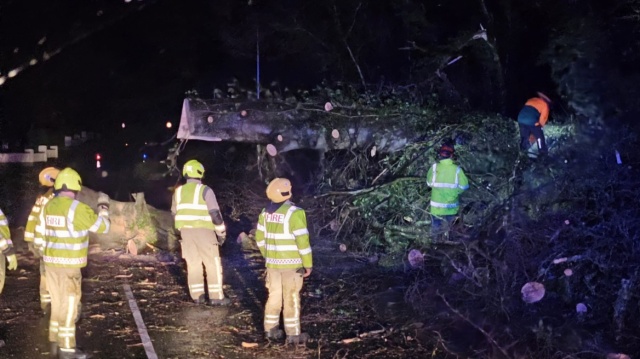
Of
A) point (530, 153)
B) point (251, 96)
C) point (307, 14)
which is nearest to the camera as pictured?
point (530, 153)

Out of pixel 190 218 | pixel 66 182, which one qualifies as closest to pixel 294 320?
pixel 190 218

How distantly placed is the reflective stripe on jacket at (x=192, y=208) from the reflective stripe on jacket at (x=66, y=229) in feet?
5.48

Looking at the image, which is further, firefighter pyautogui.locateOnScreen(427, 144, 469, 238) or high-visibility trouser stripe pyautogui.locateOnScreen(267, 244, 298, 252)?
firefighter pyautogui.locateOnScreen(427, 144, 469, 238)

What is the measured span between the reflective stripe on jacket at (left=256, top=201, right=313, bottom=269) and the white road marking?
136 cm

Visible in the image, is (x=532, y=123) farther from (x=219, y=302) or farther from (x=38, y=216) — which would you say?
(x=38, y=216)

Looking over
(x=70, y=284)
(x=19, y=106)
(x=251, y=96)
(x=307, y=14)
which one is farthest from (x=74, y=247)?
(x=19, y=106)

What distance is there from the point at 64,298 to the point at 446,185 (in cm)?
475

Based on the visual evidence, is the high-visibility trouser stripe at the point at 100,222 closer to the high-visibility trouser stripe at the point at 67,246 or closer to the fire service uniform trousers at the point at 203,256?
the high-visibility trouser stripe at the point at 67,246

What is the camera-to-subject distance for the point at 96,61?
27.8 metres

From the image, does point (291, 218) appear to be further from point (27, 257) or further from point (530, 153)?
point (27, 257)

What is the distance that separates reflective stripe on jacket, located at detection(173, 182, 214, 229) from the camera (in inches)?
284

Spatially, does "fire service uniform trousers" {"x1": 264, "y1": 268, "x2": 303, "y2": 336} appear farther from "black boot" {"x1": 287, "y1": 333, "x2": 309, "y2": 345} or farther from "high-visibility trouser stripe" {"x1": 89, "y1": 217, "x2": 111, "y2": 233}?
"high-visibility trouser stripe" {"x1": 89, "y1": 217, "x2": 111, "y2": 233}

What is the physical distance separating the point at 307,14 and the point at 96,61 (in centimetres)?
1245

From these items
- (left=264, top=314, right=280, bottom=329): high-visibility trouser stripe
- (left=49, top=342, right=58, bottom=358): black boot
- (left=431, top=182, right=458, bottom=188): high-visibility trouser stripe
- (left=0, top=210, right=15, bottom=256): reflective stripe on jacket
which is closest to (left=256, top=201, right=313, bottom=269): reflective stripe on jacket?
(left=264, top=314, right=280, bottom=329): high-visibility trouser stripe
